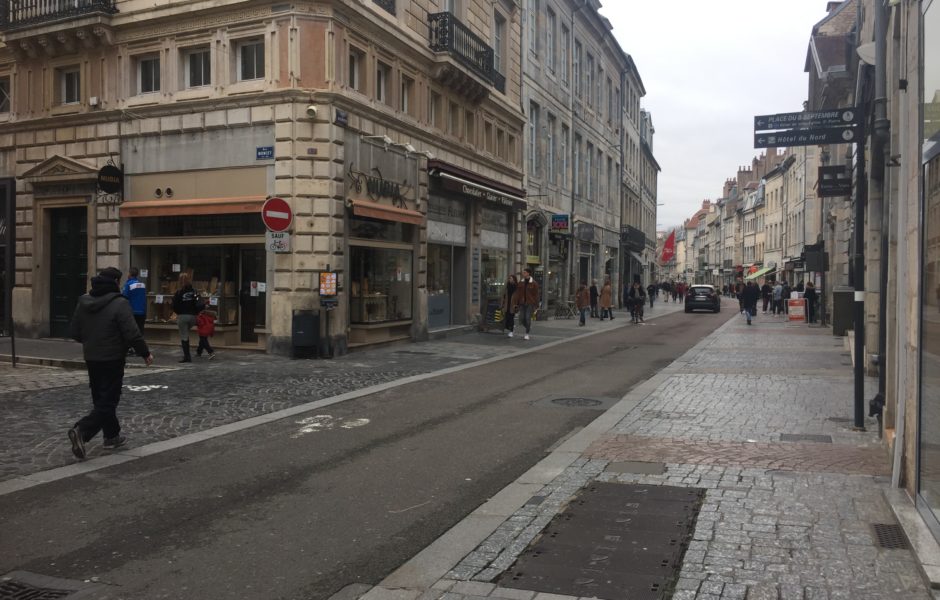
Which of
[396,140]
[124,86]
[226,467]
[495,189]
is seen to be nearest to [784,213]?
[495,189]

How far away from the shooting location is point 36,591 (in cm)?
407

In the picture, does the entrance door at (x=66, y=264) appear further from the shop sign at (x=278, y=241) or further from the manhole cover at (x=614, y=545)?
the manhole cover at (x=614, y=545)

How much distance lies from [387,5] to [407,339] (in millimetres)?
7919

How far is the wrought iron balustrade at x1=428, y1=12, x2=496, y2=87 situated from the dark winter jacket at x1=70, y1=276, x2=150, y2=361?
1425cm

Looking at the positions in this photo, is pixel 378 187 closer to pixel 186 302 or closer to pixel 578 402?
pixel 186 302

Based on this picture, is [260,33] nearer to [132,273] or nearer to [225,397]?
[132,273]

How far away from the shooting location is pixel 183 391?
1099 cm

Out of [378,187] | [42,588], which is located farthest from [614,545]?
[378,187]

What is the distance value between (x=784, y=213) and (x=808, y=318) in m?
39.9

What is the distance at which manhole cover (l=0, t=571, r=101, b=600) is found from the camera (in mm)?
4004

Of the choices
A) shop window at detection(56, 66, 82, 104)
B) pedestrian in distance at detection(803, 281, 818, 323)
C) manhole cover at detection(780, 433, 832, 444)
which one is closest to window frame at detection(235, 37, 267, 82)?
shop window at detection(56, 66, 82, 104)

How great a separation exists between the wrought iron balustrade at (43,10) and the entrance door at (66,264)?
4357mm

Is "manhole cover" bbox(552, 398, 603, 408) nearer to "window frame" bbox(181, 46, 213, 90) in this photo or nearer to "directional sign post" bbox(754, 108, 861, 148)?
"directional sign post" bbox(754, 108, 861, 148)

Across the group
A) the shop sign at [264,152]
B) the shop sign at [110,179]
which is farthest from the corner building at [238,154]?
the shop sign at [110,179]
